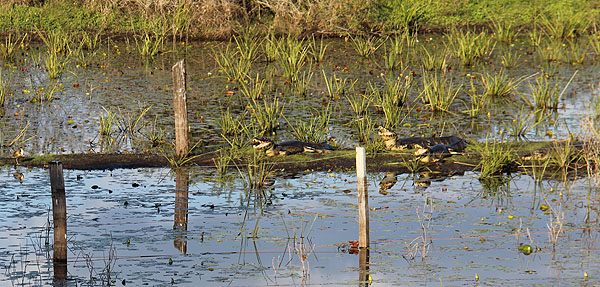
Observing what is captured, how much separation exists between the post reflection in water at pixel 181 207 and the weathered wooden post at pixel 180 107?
1.47 ft

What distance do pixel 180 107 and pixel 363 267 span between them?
195 inches

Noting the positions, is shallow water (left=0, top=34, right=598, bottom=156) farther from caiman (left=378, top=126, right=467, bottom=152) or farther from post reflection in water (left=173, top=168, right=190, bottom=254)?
post reflection in water (left=173, top=168, right=190, bottom=254)

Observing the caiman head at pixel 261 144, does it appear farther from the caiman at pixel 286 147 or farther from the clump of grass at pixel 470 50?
the clump of grass at pixel 470 50

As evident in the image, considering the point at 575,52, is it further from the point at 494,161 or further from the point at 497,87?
the point at 494,161

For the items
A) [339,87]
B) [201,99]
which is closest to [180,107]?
[201,99]

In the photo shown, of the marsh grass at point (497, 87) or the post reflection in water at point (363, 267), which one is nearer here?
the post reflection in water at point (363, 267)

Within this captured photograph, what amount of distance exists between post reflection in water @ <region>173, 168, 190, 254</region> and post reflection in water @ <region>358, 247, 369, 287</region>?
1.63 metres

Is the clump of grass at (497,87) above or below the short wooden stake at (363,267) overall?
above

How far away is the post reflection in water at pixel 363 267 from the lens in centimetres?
795

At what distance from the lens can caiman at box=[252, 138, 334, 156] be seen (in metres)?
12.5

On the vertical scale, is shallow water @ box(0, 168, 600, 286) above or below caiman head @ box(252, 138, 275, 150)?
below

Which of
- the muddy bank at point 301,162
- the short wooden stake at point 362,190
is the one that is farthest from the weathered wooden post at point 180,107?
the short wooden stake at point 362,190

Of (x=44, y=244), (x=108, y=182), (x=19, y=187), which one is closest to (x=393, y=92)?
(x=108, y=182)

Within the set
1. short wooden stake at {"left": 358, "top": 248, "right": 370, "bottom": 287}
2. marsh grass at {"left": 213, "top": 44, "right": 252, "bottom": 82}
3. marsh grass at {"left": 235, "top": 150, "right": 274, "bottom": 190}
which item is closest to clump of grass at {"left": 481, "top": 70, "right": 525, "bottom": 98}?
marsh grass at {"left": 213, "top": 44, "right": 252, "bottom": 82}
